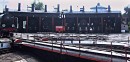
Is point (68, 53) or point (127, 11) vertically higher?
point (127, 11)

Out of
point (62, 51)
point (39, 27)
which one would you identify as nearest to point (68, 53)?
point (62, 51)

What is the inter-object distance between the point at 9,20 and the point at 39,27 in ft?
76.5

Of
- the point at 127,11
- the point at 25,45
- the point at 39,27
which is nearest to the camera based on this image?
the point at 25,45

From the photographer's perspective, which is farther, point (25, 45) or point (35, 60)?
point (25, 45)

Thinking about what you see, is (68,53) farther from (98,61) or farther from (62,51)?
(98,61)

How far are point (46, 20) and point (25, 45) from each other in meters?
41.2

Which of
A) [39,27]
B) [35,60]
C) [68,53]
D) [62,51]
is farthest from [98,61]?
[39,27]

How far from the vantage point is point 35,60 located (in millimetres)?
18375

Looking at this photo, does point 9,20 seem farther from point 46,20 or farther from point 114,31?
point 114,31

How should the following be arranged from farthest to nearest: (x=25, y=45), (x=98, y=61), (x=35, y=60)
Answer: (x=25, y=45), (x=35, y=60), (x=98, y=61)

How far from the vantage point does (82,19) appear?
2480 inches

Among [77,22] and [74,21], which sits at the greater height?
[74,21]

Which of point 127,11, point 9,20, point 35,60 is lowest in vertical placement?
point 35,60

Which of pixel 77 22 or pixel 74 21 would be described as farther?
pixel 74 21
